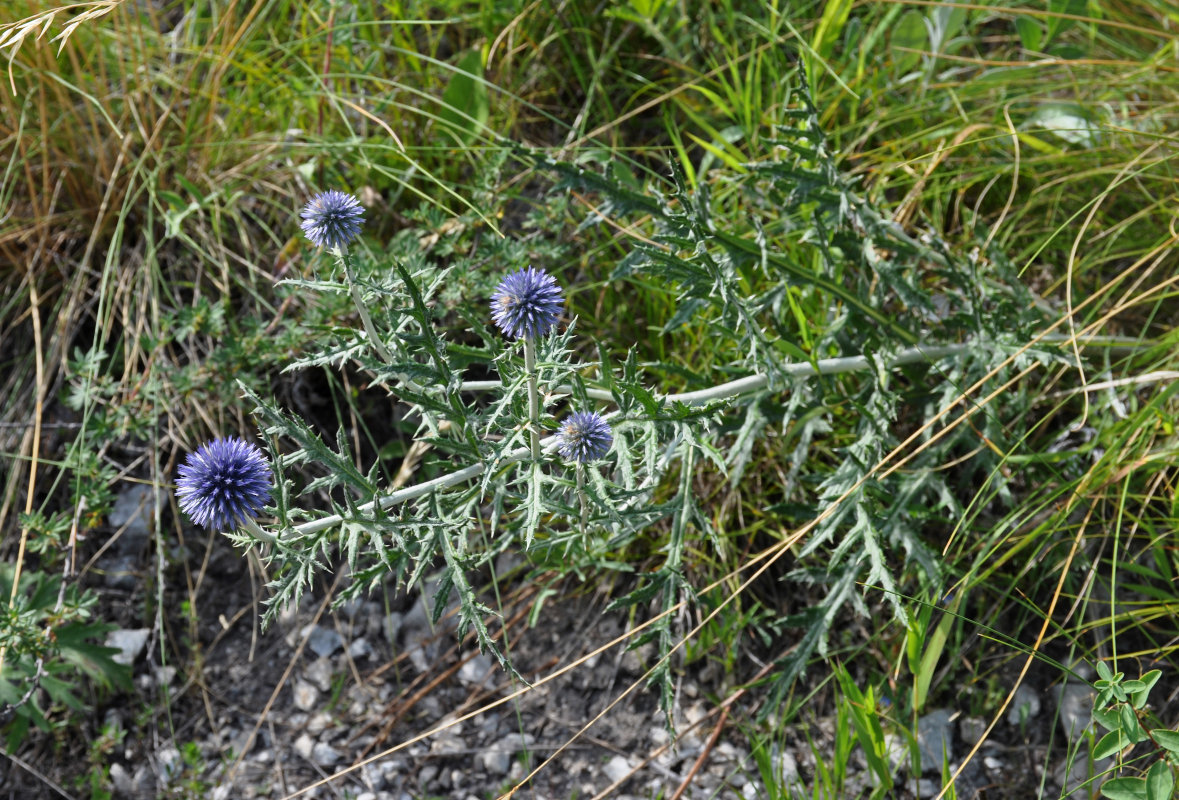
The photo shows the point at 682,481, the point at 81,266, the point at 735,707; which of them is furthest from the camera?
the point at 81,266

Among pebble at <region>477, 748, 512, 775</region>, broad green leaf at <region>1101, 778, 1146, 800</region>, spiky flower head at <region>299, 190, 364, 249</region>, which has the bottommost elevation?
pebble at <region>477, 748, 512, 775</region>

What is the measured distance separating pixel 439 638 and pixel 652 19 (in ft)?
6.25

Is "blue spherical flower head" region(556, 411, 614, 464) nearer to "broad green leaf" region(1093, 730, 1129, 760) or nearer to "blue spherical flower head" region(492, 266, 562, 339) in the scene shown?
"blue spherical flower head" region(492, 266, 562, 339)

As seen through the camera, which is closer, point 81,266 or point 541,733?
point 541,733

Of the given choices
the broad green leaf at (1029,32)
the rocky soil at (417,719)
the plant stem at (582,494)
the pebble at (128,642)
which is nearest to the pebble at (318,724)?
the rocky soil at (417,719)

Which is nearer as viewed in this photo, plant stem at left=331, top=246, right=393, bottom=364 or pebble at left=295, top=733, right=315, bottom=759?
plant stem at left=331, top=246, right=393, bottom=364

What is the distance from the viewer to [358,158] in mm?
2920

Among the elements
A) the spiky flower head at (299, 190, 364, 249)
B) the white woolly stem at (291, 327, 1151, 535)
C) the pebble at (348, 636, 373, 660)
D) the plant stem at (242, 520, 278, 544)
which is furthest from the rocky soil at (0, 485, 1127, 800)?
the spiky flower head at (299, 190, 364, 249)

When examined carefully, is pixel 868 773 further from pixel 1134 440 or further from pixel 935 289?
pixel 935 289

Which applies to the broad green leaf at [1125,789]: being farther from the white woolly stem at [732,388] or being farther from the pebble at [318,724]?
the pebble at [318,724]

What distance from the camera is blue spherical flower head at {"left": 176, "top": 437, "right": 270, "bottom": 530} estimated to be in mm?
1613

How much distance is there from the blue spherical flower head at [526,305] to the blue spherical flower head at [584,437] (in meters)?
0.17

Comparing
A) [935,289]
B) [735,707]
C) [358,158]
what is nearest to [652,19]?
[358,158]

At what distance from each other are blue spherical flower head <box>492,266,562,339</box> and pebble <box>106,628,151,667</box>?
1.62 m
